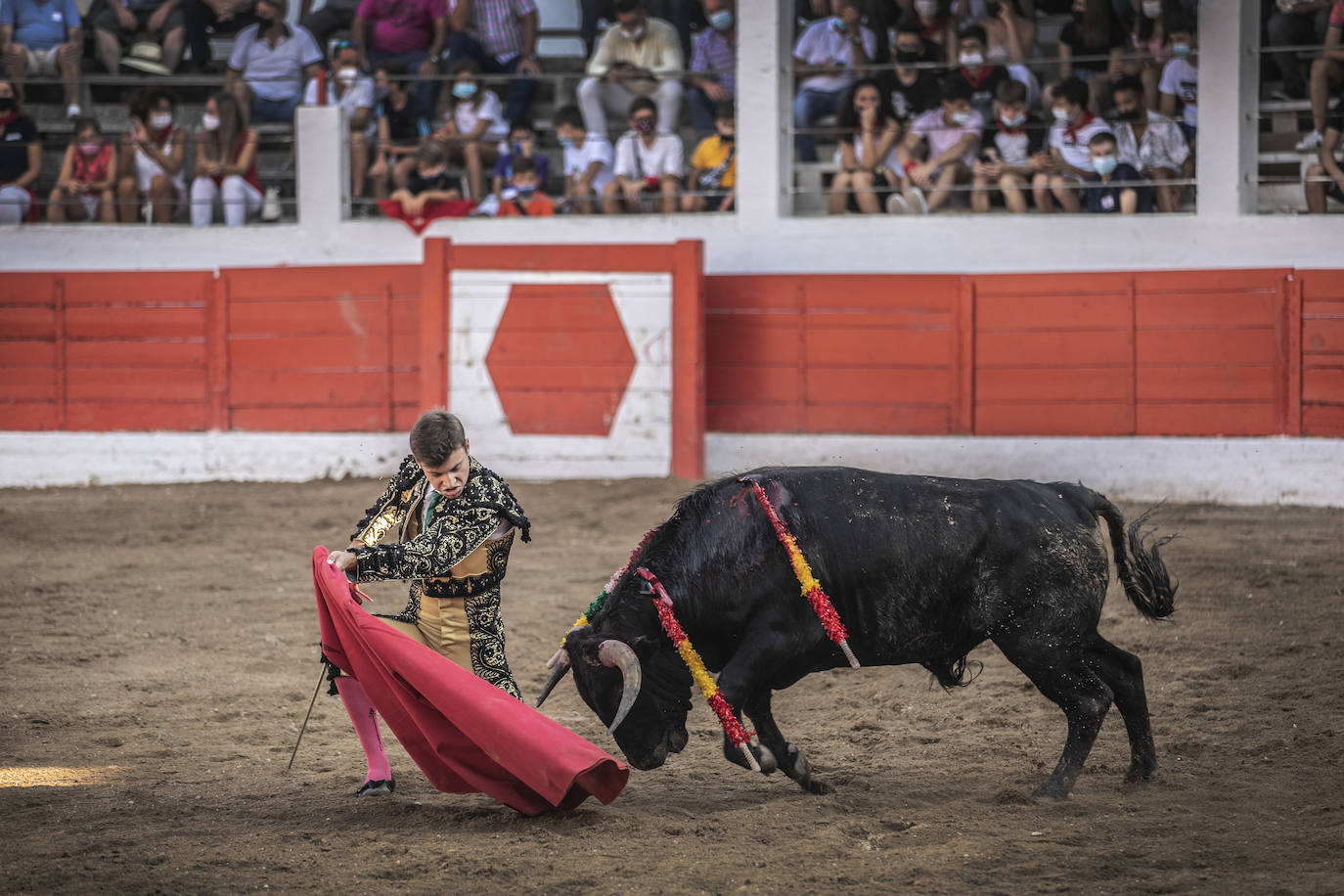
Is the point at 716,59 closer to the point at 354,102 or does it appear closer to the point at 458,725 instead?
the point at 354,102

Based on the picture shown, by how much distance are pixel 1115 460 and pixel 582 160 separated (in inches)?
166

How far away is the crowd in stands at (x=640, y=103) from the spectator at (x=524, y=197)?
19 millimetres

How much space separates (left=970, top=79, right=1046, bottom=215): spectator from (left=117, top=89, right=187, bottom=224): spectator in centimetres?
586

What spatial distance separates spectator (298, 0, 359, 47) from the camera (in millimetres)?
11586

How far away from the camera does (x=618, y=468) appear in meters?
9.92

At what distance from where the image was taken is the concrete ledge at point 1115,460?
29.1 ft

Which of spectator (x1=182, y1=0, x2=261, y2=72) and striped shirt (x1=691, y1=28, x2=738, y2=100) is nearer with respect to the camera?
striped shirt (x1=691, y1=28, x2=738, y2=100)

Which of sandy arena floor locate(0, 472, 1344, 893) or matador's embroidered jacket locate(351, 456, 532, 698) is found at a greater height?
matador's embroidered jacket locate(351, 456, 532, 698)

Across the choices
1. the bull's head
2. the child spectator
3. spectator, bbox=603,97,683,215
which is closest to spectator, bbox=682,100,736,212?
spectator, bbox=603,97,683,215

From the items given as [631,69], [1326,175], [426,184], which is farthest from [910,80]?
[426,184]

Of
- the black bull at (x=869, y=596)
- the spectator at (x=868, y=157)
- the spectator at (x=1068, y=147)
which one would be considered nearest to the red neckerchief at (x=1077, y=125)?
the spectator at (x=1068, y=147)

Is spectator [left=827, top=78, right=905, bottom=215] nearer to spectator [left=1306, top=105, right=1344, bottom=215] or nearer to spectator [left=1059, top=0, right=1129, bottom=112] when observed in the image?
spectator [left=1059, top=0, right=1129, bottom=112]

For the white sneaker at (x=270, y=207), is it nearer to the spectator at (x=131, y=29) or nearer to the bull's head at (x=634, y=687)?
the spectator at (x=131, y=29)

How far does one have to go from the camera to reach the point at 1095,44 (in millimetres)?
9625
